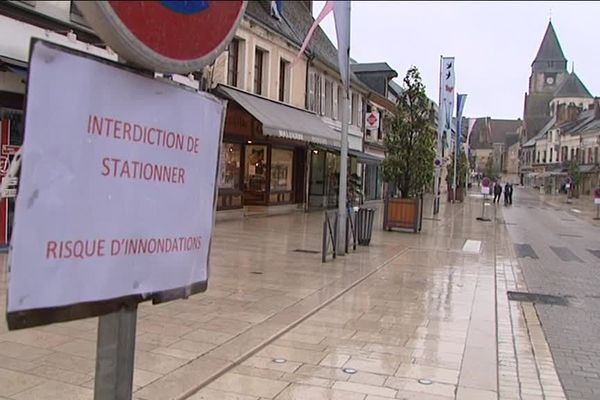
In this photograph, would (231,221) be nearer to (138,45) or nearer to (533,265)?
(533,265)

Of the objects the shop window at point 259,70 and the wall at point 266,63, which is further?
the shop window at point 259,70

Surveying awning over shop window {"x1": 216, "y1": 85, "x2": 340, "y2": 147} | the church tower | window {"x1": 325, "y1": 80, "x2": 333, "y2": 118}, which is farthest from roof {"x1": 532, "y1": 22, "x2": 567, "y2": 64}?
awning over shop window {"x1": 216, "y1": 85, "x2": 340, "y2": 147}

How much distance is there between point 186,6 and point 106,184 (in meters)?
0.69

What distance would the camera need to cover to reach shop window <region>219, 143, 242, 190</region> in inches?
706

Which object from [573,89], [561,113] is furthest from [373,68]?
[573,89]

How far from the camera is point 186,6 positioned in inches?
80.0

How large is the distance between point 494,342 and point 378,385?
2.03 m

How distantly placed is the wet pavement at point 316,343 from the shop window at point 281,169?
11319 mm

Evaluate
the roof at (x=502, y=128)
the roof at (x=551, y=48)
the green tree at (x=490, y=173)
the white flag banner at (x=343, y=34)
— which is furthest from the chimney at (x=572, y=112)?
the white flag banner at (x=343, y=34)

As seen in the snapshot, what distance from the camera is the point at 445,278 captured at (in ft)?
31.6

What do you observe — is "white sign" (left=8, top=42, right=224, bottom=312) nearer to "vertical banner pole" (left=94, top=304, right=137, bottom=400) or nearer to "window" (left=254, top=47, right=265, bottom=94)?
"vertical banner pole" (left=94, top=304, right=137, bottom=400)

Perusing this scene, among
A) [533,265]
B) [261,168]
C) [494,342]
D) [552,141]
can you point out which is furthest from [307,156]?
[552,141]

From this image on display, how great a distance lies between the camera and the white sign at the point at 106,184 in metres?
1.78

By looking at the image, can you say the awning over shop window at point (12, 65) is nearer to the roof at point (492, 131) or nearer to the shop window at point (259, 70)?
the shop window at point (259, 70)
